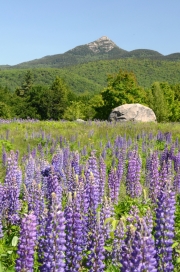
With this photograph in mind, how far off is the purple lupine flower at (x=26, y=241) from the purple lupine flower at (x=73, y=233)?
0.47m

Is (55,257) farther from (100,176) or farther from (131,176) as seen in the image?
(131,176)

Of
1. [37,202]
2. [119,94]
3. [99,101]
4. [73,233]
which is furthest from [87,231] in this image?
[99,101]

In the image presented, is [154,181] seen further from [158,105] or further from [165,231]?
[158,105]

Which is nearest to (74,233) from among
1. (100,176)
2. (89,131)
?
(100,176)

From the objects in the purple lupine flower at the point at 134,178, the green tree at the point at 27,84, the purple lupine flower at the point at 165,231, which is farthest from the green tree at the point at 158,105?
the purple lupine flower at the point at 165,231

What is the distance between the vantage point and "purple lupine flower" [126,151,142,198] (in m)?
6.99

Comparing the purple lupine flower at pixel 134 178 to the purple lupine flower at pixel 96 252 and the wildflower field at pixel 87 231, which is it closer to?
the wildflower field at pixel 87 231

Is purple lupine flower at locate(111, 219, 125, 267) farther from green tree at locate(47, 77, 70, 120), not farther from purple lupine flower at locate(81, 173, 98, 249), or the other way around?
green tree at locate(47, 77, 70, 120)

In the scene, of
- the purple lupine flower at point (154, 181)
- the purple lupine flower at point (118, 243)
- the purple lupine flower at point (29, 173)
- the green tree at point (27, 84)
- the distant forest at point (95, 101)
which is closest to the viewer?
the purple lupine flower at point (118, 243)

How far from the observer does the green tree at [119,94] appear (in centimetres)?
3696

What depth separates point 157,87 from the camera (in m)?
47.6

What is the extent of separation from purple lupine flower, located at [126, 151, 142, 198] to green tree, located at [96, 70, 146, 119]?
96.3 feet

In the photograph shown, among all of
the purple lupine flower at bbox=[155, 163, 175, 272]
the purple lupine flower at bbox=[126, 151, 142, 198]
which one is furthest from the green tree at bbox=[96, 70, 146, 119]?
the purple lupine flower at bbox=[155, 163, 175, 272]

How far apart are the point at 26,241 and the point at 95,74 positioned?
163m
